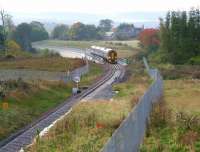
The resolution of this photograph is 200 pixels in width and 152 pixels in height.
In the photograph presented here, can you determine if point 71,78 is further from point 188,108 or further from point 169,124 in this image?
point 169,124

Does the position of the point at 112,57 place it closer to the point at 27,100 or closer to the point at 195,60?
the point at 195,60

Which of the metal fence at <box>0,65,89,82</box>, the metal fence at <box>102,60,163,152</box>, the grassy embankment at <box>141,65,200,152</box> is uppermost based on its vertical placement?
the metal fence at <box>102,60,163,152</box>

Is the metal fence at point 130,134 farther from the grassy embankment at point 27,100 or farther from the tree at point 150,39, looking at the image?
the tree at point 150,39

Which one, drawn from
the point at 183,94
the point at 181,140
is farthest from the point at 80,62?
the point at 181,140

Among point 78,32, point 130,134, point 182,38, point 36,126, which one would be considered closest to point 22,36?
point 78,32

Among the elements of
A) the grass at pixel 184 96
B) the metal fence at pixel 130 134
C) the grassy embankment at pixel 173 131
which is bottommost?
the grass at pixel 184 96

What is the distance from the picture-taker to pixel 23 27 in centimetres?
14975

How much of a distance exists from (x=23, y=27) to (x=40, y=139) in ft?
413

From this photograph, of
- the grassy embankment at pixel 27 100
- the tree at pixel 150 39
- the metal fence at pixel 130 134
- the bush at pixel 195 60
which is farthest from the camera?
the tree at pixel 150 39

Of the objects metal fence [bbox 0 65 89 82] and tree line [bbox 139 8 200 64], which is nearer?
metal fence [bbox 0 65 89 82]

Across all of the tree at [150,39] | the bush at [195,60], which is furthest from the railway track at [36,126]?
the tree at [150,39]

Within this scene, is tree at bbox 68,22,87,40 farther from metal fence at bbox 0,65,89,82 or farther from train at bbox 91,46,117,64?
metal fence at bbox 0,65,89,82

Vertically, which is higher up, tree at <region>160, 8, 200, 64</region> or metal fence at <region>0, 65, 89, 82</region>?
tree at <region>160, 8, 200, 64</region>

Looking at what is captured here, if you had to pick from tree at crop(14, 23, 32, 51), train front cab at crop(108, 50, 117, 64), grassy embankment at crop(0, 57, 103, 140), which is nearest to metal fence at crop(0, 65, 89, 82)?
grassy embankment at crop(0, 57, 103, 140)
